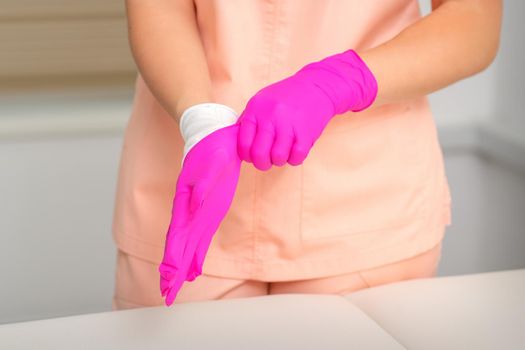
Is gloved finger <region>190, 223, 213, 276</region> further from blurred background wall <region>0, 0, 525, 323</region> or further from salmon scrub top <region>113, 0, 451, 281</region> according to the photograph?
blurred background wall <region>0, 0, 525, 323</region>

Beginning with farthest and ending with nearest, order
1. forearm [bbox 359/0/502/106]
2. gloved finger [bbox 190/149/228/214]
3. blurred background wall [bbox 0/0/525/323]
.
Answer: blurred background wall [bbox 0/0/525/323] → forearm [bbox 359/0/502/106] → gloved finger [bbox 190/149/228/214]

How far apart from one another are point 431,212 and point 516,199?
1.57 metres

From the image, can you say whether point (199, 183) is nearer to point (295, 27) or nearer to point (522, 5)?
point (295, 27)

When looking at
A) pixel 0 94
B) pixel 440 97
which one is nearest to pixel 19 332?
pixel 0 94

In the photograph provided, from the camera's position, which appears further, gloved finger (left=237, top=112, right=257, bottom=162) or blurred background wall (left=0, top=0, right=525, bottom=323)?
blurred background wall (left=0, top=0, right=525, bottom=323)

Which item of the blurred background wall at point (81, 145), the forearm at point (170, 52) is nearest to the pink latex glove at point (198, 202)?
the forearm at point (170, 52)

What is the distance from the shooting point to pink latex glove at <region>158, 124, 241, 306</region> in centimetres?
106

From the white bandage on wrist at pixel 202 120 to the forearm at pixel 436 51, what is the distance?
20 cm

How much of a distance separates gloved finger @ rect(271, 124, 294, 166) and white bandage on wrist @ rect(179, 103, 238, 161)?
0.09 metres

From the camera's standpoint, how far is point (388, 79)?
1.20 meters

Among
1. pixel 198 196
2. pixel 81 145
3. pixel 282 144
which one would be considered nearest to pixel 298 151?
pixel 282 144

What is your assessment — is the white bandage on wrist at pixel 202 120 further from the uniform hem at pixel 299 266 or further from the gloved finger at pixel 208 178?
the uniform hem at pixel 299 266

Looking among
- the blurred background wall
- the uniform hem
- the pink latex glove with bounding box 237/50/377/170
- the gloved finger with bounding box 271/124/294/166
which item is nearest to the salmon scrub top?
the uniform hem

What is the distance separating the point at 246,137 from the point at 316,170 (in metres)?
A: 0.23
